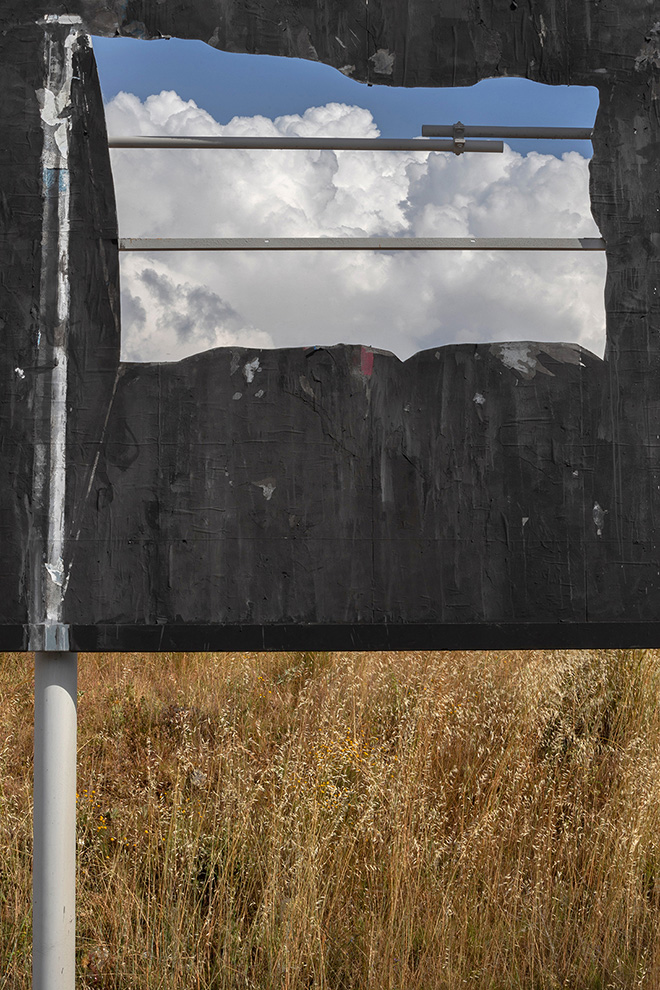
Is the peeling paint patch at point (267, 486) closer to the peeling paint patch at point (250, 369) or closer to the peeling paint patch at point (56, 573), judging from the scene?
the peeling paint patch at point (250, 369)

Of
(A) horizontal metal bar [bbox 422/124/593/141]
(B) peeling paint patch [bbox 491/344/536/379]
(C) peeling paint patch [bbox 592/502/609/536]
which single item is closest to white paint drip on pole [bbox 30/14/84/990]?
(A) horizontal metal bar [bbox 422/124/593/141]

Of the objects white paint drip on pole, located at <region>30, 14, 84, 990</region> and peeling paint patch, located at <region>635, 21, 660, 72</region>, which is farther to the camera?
peeling paint patch, located at <region>635, 21, 660, 72</region>

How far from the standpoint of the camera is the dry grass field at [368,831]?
2.54m

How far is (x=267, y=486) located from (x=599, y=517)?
89 centimetres

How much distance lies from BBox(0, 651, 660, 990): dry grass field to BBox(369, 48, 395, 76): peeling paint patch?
2374mm

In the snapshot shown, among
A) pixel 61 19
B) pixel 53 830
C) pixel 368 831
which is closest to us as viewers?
pixel 53 830

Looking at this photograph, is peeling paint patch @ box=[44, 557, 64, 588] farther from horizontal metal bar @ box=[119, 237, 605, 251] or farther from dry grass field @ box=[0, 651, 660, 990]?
dry grass field @ box=[0, 651, 660, 990]

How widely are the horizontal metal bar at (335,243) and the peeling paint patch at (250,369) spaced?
29 centimetres

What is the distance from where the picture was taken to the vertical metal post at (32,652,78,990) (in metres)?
1.86

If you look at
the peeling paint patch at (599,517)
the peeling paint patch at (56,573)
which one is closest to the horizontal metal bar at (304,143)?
the peeling paint patch at (599,517)

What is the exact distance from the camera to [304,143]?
2.00 m

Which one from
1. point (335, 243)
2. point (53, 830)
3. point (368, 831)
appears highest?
point (335, 243)

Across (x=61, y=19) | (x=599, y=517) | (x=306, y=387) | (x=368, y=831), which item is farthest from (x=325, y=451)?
(x=368, y=831)

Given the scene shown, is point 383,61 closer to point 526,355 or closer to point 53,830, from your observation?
point 526,355
